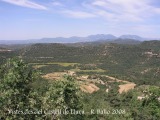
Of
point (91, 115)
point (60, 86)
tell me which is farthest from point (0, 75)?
point (91, 115)

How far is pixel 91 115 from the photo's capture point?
4128cm

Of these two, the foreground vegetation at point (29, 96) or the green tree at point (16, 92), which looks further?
the foreground vegetation at point (29, 96)

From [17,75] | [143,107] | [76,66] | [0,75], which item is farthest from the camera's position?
[76,66]

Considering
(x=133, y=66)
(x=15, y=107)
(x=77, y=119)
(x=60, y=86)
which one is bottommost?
(x=133, y=66)

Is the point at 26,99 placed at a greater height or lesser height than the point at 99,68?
greater

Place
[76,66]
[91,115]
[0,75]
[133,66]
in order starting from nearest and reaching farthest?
1. [0,75]
2. [91,115]
3. [76,66]
4. [133,66]

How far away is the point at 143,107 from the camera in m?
59.0

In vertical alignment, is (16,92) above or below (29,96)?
above

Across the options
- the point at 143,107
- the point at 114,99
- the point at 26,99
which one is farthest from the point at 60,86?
the point at 114,99

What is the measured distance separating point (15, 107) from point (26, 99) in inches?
38.9

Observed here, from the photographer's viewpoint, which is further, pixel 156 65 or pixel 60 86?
pixel 156 65

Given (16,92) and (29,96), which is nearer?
(16,92)

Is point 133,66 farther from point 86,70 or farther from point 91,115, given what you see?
point 91,115

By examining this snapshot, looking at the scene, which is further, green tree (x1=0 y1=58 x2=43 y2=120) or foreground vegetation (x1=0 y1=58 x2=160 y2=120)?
foreground vegetation (x1=0 y1=58 x2=160 y2=120)
